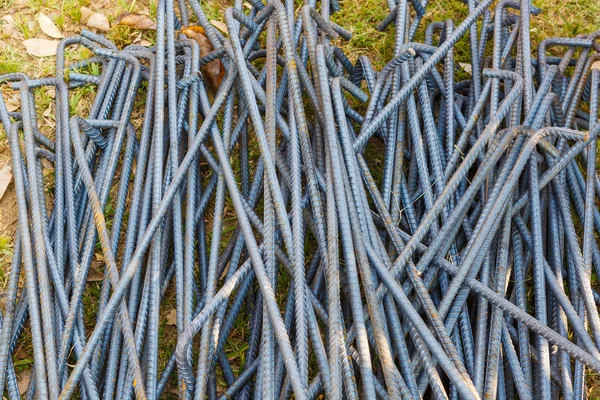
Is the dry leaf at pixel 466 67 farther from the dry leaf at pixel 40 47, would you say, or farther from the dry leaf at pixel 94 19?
the dry leaf at pixel 40 47

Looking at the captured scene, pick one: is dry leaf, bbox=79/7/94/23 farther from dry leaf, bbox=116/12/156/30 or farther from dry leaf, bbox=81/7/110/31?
dry leaf, bbox=116/12/156/30

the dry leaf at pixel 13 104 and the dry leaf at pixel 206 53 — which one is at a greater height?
the dry leaf at pixel 206 53

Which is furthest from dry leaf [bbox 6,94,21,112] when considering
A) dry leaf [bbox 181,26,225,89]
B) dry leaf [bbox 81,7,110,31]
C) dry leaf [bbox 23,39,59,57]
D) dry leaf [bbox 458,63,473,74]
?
dry leaf [bbox 458,63,473,74]

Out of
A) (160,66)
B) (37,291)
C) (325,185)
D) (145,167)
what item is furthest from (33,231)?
(325,185)

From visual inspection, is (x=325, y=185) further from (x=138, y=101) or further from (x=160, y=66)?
(x=138, y=101)

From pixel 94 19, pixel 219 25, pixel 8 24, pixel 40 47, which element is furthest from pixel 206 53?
pixel 8 24

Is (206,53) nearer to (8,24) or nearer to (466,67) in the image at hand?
(8,24)

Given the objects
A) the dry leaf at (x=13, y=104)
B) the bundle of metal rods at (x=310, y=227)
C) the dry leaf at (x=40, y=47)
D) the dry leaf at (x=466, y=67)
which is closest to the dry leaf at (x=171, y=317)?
the bundle of metal rods at (x=310, y=227)
